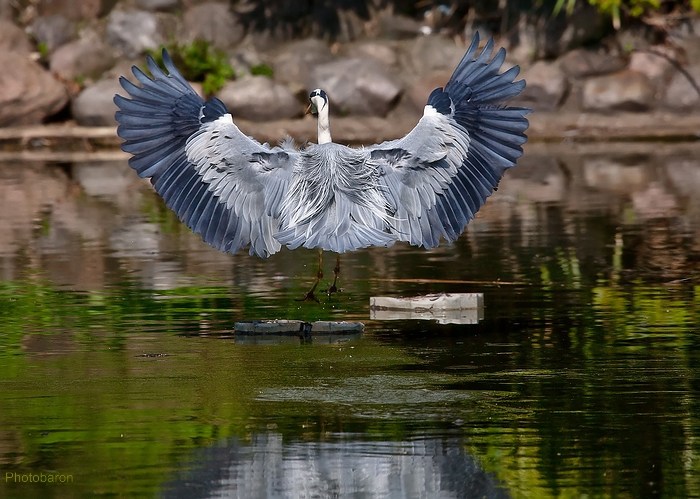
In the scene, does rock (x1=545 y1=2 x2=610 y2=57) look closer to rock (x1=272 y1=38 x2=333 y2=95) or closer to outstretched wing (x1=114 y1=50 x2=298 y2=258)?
rock (x1=272 y1=38 x2=333 y2=95)

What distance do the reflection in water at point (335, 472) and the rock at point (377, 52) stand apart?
1921cm

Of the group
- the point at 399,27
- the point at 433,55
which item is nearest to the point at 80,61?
the point at 399,27

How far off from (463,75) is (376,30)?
17247mm

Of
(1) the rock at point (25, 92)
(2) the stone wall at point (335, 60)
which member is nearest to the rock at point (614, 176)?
(2) the stone wall at point (335, 60)

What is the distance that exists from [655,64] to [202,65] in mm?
7918

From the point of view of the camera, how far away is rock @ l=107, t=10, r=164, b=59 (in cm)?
2459

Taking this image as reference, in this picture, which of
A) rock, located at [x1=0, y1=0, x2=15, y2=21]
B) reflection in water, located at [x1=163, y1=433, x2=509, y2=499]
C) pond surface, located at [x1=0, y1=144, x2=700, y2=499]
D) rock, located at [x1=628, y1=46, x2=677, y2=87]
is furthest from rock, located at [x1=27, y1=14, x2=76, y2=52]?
reflection in water, located at [x1=163, y1=433, x2=509, y2=499]

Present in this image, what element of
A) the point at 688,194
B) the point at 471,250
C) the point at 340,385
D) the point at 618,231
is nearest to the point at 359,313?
the point at 340,385

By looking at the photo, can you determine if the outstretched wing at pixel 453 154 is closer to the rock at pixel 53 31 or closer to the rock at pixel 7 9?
the rock at pixel 53 31

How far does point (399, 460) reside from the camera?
536 centimetres

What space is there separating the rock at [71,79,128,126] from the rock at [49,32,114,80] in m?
1.32

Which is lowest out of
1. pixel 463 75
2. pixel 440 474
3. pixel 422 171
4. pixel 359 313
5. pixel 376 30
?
pixel 440 474

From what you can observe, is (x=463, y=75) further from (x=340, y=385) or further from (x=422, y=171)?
(x=340, y=385)

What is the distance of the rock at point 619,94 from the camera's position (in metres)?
22.5
